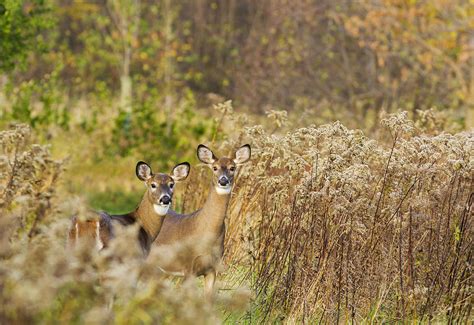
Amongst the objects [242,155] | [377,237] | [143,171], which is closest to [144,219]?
[143,171]

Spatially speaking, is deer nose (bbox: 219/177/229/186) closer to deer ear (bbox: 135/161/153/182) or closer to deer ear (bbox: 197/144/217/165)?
deer ear (bbox: 197/144/217/165)

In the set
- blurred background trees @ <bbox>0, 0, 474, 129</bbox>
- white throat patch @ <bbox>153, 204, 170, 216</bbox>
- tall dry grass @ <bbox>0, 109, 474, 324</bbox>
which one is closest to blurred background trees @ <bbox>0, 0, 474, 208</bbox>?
blurred background trees @ <bbox>0, 0, 474, 129</bbox>

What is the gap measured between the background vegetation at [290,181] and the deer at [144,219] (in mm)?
330

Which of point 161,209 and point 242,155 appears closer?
point 161,209

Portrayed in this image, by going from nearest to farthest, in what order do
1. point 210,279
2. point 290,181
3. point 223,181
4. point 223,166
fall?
point 210,279
point 223,181
point 223,166
point 290,181

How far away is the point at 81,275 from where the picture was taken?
15.5 feet

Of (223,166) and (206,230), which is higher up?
(223,166)

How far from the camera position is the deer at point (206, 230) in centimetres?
814

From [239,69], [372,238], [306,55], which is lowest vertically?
[239,69]

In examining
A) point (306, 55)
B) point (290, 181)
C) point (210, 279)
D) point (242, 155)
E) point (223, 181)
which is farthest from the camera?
point (306, 55)

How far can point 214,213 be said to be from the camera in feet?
27.5

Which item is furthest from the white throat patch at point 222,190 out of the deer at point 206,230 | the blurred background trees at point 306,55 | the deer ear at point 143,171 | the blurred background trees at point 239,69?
the blurred background trees at point 306,55

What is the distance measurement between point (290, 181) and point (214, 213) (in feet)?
2.33

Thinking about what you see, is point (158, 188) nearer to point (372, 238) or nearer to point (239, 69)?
point (372, 238)
